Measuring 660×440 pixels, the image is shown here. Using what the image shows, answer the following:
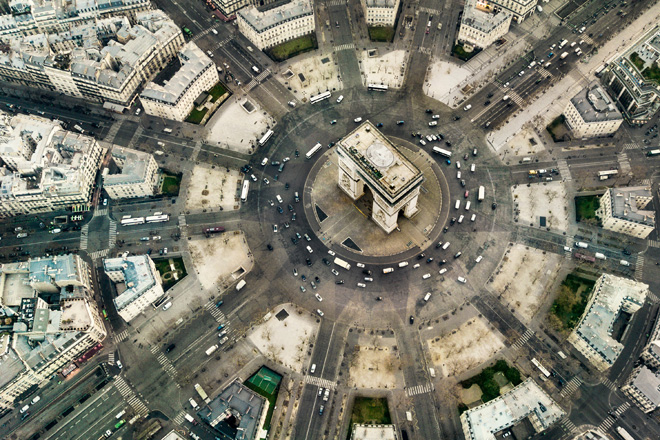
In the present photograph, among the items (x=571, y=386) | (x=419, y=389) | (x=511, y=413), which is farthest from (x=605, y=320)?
(x=419, y=389)

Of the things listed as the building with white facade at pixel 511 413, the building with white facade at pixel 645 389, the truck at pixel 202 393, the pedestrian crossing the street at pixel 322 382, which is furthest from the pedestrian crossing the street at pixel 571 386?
the truck at pixel 202 393

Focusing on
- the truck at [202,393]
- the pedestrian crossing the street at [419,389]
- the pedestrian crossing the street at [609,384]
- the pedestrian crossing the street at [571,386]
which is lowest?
the pedestrian crossing the street at [609,384]

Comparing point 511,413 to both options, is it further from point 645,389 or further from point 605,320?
point 605,320

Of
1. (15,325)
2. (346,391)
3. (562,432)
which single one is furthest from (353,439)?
(15,325)

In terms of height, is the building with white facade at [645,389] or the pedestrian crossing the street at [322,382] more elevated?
the pedestrian crossing the street at [322,382]

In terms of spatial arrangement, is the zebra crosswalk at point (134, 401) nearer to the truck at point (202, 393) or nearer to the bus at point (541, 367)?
the truck at point (202, 393)
